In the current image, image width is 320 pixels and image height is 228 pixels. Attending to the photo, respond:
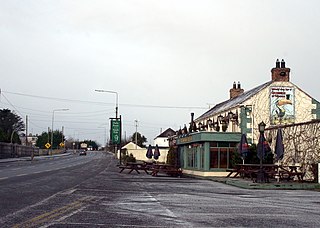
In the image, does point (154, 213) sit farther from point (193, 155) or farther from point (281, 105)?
point (193, 155)

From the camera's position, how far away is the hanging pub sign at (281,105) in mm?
36281

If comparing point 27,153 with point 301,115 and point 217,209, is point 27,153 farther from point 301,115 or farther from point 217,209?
point 217,209

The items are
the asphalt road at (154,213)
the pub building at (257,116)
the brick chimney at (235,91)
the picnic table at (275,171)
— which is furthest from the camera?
the brick chimney at (235,91)

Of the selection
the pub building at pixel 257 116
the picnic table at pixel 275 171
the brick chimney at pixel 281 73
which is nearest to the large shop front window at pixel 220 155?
the pub building at pixel 257 116

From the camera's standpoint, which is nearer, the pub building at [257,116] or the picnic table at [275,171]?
the picnic table at [275,171]

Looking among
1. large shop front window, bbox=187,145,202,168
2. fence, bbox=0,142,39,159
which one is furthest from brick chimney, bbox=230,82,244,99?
fence, bbox=0,142,39,159

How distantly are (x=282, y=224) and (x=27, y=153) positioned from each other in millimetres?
88843

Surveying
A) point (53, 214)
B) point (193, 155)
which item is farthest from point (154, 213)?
point (193, 155)

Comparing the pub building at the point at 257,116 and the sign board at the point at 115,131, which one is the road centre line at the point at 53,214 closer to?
the pub building at the point at 257,116

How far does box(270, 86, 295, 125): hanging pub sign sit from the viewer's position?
119 ft

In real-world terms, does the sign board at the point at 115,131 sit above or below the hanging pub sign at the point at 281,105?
below

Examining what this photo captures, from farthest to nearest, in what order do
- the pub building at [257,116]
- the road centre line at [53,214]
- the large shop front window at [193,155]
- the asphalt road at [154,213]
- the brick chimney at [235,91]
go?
1. the brick chimney at [235,91]
2. the large shop front window at [193,155]
3. the pub building at [257,116]
4. the asphalt road at [154,213]
5. the road centre line at [53,214]

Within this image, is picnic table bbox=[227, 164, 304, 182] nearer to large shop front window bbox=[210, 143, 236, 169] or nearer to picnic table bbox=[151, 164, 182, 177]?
large shop front window bbox=[210, 143, 236, 169]

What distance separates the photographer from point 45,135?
520ft
